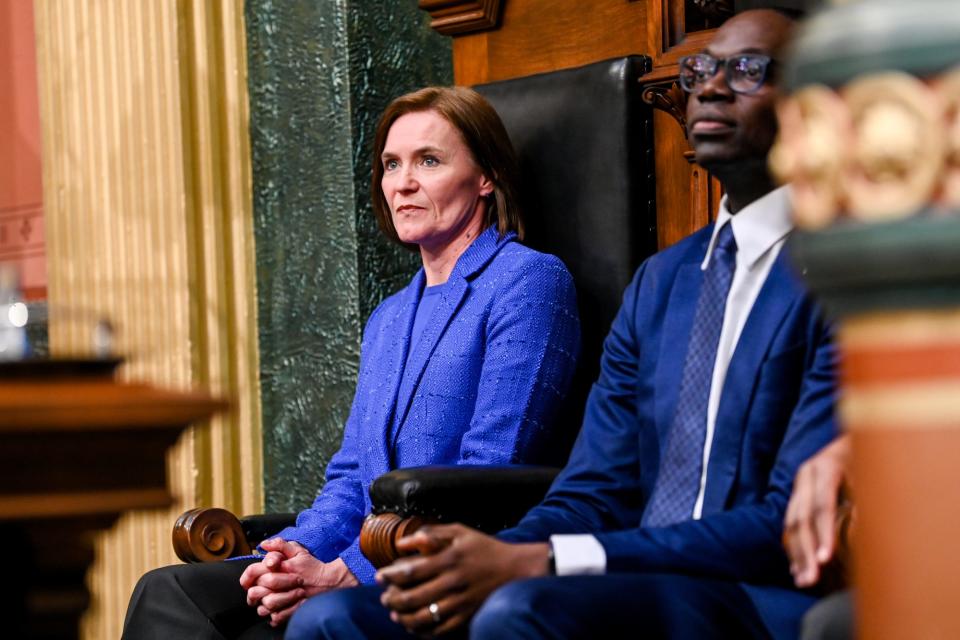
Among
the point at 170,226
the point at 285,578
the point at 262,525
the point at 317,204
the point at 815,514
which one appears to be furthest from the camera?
the point at 170,226

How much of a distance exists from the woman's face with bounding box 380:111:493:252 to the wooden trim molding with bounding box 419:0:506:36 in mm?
526

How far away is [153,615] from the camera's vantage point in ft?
8.68

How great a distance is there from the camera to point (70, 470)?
4.29 feet

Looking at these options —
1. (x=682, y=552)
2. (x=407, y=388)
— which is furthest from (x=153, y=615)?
(x=682, y=552)

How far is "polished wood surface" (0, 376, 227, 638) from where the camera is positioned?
1.28 meters

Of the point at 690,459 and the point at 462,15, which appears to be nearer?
the point at 690,459

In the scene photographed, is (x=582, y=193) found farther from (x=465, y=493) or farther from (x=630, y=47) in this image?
(x=465, y=493)

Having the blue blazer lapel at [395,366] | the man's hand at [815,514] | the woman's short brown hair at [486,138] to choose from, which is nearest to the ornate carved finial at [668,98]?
the woman's short brown hair at [486,138]

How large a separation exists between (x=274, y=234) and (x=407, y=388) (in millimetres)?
1078

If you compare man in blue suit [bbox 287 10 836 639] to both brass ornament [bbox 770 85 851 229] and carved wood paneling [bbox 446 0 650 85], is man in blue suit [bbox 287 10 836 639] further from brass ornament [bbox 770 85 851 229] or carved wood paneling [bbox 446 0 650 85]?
carved wood paneling [bbox 446 0 650 85]

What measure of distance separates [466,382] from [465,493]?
488 mm

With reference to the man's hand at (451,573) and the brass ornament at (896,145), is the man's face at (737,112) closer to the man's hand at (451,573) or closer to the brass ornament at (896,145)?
the man's hand at (451,573)

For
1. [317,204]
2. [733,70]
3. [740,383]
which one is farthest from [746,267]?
[317,204]

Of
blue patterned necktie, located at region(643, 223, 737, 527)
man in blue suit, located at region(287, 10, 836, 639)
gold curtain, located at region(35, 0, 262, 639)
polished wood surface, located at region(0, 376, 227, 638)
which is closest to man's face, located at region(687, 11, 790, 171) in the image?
man in blue suit, located at region(287, 10, 836, 639)
